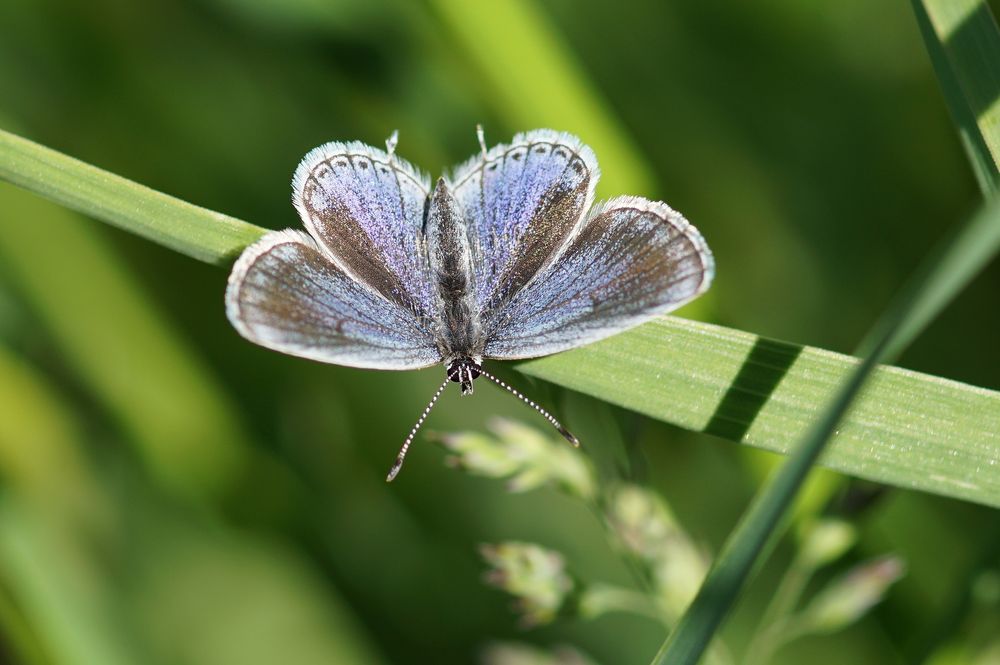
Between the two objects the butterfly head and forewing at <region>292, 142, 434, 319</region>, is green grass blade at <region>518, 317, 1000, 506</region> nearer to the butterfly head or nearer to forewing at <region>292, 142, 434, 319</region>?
the butterfly head

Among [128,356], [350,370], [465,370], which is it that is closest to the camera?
[465,370]

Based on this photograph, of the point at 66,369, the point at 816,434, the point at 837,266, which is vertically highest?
the point at 837,266

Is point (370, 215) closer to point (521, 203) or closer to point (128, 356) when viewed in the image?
point (521, 203)

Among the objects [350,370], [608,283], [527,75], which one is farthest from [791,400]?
[350,370]

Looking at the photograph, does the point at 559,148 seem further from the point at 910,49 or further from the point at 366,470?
the point at 910,49

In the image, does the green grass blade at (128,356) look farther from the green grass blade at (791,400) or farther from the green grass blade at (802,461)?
the green grass blade at (802,461)

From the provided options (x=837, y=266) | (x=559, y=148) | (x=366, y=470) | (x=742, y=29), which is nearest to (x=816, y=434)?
(x=559, y=148)

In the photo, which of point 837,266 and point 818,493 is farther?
point 837,266
